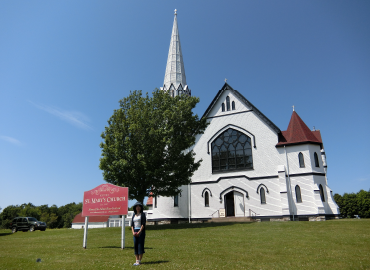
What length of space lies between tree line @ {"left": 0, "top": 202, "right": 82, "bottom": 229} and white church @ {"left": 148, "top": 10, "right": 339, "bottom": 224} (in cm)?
4265

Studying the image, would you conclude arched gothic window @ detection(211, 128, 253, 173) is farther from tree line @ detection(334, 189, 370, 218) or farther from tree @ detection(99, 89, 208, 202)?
tree line @ detection(334, 189, 370, 218)

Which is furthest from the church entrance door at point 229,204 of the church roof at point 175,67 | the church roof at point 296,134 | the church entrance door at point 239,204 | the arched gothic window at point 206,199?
the church roof at point 175,67

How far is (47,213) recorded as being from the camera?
282 ft

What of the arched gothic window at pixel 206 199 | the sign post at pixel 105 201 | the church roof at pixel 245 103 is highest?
the church roof at pixel 245 103

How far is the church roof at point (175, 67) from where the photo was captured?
139ft

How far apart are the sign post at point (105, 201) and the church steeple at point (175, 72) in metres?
28.5

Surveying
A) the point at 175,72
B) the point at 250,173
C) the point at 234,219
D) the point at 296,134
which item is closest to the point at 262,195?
the point at 250,173

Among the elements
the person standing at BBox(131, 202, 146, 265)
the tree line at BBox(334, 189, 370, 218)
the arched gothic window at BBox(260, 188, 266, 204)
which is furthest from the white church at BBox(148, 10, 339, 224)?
the tree line at BBox(334, 189, 370, 218)

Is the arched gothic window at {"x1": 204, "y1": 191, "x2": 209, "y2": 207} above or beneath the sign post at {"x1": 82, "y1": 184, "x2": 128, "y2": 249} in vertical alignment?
above

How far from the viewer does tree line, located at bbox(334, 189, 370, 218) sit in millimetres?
62656

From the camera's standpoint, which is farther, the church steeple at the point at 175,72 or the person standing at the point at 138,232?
the church steeple at the point at 175,72

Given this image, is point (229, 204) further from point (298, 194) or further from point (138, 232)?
point (138, 232)

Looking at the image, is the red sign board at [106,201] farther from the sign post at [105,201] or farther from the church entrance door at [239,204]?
the church entrance door at [239,204]

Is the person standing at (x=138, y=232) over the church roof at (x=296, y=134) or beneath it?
beneath
